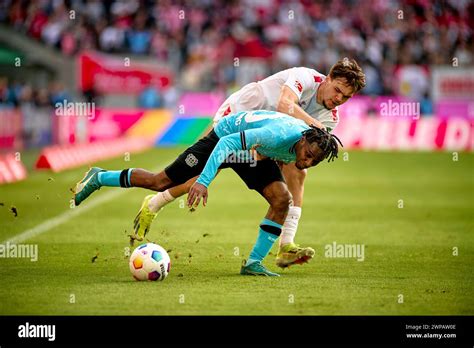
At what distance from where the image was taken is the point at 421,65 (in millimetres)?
37000

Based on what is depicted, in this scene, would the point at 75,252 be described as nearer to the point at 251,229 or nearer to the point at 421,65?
the point at 251,229

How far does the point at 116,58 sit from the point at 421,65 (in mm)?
11603

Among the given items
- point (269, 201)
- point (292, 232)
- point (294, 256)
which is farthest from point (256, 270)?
point (292, 232)

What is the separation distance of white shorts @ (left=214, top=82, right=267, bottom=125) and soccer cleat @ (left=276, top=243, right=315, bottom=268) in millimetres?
1724

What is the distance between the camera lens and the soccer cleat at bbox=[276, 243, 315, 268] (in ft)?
34.1

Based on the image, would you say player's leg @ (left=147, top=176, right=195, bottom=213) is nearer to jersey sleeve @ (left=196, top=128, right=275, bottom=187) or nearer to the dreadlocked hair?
jersey sleeve @ (left=196, top=128, right=275, bottom=187)

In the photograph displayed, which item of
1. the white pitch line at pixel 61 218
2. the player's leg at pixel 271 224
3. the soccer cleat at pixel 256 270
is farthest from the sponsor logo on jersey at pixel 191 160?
the white pitch line at pixel 61 218

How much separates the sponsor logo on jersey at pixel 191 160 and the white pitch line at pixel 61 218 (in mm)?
3217

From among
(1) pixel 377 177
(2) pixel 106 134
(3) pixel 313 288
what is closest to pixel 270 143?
(3) pixel 313 288

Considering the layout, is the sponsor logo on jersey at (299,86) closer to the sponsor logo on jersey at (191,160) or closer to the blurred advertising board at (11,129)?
the sponsor logo on jersey at (191,160)

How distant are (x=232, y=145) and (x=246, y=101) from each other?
6.47ft

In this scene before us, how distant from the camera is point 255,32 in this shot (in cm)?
3784

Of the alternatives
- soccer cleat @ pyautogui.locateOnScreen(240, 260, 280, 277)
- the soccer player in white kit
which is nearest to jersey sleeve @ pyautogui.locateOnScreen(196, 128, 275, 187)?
the soccer player in white kit

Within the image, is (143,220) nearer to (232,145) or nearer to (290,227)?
(290,227)
